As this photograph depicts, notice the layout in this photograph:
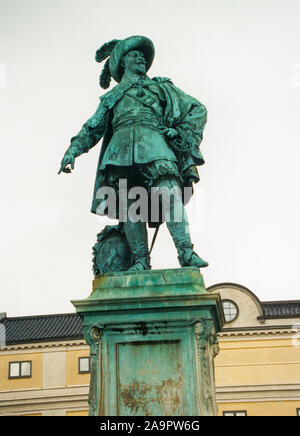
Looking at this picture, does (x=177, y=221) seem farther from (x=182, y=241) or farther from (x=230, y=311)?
(x=230, y=311)

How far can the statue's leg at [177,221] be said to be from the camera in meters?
7.86

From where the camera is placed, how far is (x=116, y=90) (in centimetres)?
867

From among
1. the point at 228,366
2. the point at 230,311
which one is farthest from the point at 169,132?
the point at 228,366

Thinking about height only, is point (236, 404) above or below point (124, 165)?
above

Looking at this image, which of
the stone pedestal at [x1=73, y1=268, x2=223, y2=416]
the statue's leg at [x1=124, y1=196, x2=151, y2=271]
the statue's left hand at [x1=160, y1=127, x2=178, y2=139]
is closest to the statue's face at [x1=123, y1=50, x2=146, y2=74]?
the statue's left hand at [x1=160, y1=127, x2=178, y2=139]

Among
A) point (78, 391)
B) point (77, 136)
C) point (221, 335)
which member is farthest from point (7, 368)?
point (77, 136)

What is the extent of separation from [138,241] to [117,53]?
241 centimetres

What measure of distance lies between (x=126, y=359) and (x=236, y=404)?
35.3 m

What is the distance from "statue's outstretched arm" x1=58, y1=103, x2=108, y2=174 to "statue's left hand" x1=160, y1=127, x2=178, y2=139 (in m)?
0.76

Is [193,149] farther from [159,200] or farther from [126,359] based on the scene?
[126,359]

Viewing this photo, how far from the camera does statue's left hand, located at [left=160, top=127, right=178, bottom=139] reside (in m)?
8.28

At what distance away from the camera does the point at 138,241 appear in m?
8.05

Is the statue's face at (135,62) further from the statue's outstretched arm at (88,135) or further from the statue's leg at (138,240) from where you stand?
the statue's leg at (138,240)
